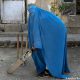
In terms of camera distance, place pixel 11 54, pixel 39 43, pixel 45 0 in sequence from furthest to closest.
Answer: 1. pixel 45 0
2. pixel 11 54
3. pixel 39 43

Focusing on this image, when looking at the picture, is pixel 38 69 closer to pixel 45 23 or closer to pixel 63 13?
pixel 45 23

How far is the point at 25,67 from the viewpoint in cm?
905

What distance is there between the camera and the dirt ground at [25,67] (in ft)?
26.5

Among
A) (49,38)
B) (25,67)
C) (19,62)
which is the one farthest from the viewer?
(25,67)

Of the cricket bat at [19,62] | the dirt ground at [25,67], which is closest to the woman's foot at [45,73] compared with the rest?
the dirt ground at [25,67]

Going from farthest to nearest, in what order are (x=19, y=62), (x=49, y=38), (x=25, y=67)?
(x=25, y=67)
(x=19, y=62)
(x=49, y=38)

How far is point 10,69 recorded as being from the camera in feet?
27.2

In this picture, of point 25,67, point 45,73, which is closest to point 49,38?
point 45,73

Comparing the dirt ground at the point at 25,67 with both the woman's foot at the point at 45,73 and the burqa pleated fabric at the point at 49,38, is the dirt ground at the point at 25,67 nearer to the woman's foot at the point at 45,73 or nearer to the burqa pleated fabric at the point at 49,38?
the woman's foot at the point at 45,73

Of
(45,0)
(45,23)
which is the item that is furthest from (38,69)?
(45,0)

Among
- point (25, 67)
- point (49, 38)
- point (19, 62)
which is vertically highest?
point (49, 38)

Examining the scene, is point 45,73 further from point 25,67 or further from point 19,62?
point 25,67

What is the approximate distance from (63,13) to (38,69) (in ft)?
20.4

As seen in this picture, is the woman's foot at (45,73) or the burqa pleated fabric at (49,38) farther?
the woman's foot at (45,73)
